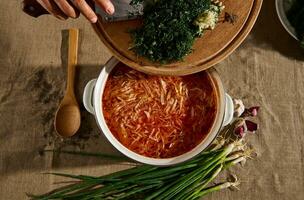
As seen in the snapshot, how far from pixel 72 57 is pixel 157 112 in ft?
1.18

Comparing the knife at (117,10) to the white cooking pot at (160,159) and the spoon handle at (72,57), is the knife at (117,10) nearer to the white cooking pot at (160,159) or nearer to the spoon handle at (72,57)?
the white cooking pot at (160,159)

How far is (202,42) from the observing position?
117cm

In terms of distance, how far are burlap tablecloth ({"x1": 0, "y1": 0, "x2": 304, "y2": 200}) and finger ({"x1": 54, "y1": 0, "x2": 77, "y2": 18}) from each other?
36 cm

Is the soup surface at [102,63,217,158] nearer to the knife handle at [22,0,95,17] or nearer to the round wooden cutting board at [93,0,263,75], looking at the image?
the round wooden cutting board at [93,0,263,75]

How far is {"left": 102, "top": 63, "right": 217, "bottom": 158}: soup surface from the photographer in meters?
1.22

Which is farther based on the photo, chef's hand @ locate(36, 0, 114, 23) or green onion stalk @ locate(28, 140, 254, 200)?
green onion stalk @ locate(28, 140, 254, 200)

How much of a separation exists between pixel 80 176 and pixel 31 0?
1.64 feet

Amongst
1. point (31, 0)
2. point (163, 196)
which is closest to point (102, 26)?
point (31, 0)

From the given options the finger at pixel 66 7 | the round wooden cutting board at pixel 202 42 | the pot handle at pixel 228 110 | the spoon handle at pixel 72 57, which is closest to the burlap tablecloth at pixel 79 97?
the spoon handle at pixel 72 57

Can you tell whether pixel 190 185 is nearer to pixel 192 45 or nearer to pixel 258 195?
pixel 258 195

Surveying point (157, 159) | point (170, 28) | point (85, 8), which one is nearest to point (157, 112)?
point (157, 159)

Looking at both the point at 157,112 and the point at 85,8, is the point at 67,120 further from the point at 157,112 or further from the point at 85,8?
the point at 85,8

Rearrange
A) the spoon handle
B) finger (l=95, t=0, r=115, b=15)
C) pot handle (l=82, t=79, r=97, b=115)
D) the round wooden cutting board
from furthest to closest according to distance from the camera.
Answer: the spoon handle, pot handle (l=82, t=79, r=97, b=115), the round wooden cutting board, finger (l=95, t=0, r=115, b=15)

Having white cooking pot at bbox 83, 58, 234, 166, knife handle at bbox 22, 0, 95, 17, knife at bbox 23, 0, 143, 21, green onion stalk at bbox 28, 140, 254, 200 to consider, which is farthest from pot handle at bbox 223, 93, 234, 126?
knife handle at bbox 22, 0, 95, 17
